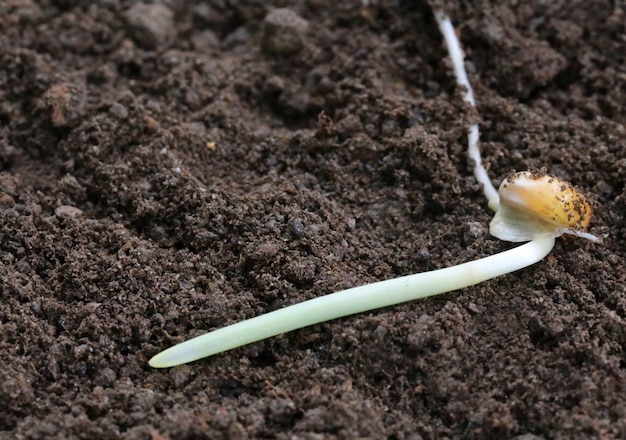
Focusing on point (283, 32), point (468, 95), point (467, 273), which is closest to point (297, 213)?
point (467, 273)

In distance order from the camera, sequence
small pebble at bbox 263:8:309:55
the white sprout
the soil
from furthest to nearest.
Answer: small pebble at bbox 263:8:309:55 < the white sprout < the soil

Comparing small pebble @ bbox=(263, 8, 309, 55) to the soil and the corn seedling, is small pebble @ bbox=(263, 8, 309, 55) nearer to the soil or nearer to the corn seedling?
the soil

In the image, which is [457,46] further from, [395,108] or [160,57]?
[160,57]

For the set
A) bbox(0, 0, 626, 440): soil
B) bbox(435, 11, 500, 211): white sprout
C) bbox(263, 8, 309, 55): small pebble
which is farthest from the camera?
bbox(263, 8, 309, 55): small pebble

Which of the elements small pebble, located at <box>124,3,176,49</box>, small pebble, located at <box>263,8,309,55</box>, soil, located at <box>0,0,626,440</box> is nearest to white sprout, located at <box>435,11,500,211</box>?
soil, located at <box>0,0,626,440</box>

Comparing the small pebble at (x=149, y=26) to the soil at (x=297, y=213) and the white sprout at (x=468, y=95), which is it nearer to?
the soil at (x=297, y=213)

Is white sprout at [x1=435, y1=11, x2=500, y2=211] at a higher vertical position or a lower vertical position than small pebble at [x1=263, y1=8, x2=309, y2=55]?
lower

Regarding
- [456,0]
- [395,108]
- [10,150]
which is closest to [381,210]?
[395,108]
